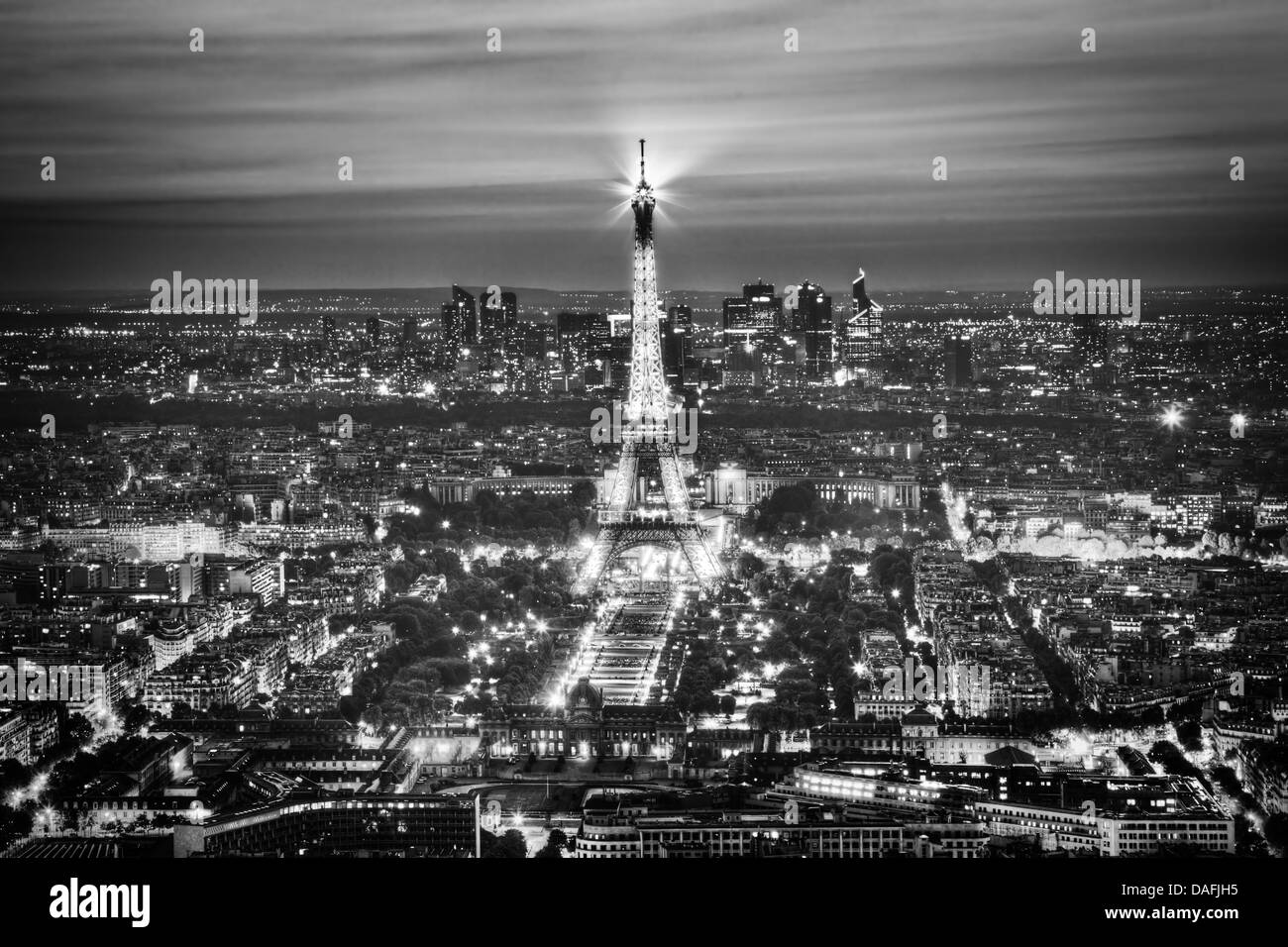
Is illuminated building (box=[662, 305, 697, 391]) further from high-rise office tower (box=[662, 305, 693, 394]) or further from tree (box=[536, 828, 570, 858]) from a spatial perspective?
tree (box=[536, 828, 570, 858])

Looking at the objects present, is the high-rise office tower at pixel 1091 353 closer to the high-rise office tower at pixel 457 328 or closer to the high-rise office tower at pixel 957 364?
the high-rise office tower at pixel 957 364

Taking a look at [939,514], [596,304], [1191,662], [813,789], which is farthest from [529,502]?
[813,789]

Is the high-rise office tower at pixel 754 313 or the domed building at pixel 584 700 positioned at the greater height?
the high-rise office tower at pixel 754 313

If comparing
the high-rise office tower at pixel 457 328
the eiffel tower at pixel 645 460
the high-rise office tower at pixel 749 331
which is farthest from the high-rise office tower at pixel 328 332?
the high-rise office tower at pixel 749 331

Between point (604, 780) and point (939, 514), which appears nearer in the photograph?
point (604, 780)

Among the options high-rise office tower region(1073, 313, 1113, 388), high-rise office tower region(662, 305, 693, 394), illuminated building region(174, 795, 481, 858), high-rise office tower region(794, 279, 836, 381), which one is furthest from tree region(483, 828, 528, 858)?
high-rise office tower region(794, 279, 836, 381)

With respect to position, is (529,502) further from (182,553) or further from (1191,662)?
(1191,662)
